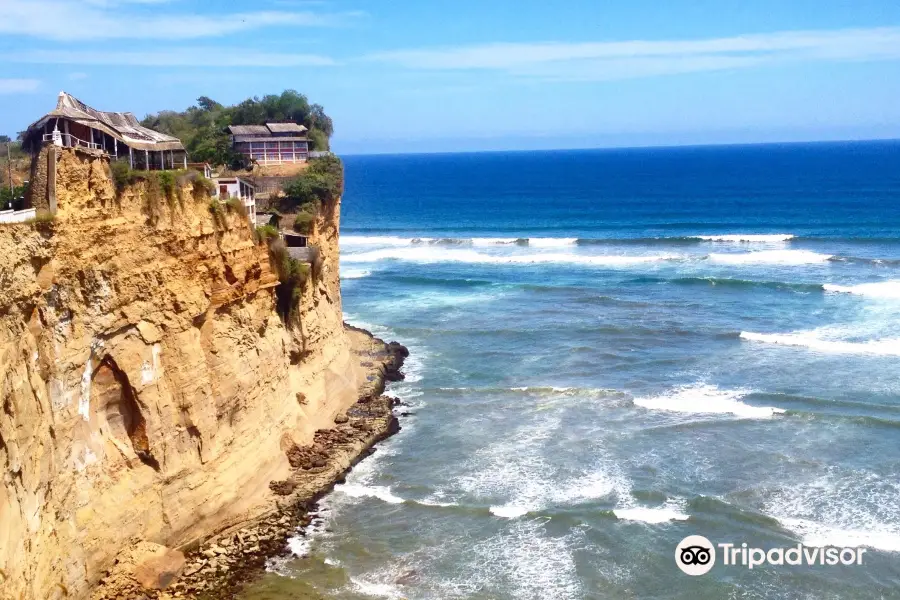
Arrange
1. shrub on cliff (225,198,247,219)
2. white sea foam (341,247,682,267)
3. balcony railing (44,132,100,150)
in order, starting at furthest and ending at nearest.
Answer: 1. white sea foam (341,247,682,267)
2. shrub on cliff (225,198,247,219)
3. balcony railing (44,132,100,150)

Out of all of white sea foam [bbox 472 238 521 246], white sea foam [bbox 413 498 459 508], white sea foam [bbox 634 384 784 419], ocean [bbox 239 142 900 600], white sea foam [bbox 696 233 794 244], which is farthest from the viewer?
white sea foam [bbox 472 238 521 246]

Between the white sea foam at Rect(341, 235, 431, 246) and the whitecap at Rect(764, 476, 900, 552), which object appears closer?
the whitecap at Rect(764, 476, 900, 552)

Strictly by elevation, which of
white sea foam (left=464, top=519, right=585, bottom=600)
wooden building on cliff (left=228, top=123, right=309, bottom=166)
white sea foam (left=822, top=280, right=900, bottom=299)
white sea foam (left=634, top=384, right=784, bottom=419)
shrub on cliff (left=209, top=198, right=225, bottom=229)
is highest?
wooden building on cliff (left=228, top=123, right=309, bottom=166)

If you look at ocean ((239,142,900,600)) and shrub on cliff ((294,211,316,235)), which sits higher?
shrub on cliff ((294,211,316,235))

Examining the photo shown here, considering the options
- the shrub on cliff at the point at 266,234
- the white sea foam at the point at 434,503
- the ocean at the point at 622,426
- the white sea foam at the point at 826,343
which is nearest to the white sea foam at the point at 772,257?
the ocean at the point at 622,426

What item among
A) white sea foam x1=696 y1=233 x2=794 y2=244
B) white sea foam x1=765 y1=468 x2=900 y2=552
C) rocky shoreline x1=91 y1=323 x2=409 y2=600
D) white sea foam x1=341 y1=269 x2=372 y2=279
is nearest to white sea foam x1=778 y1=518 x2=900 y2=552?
white sea foam x1=765 y1=468 x2=900 y2=552

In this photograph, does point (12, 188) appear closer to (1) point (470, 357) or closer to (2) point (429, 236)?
(1) point (470, 357)

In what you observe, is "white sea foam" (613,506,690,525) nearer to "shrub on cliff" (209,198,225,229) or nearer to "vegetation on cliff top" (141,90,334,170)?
"shrub on cliff" (209,198,225,229)
